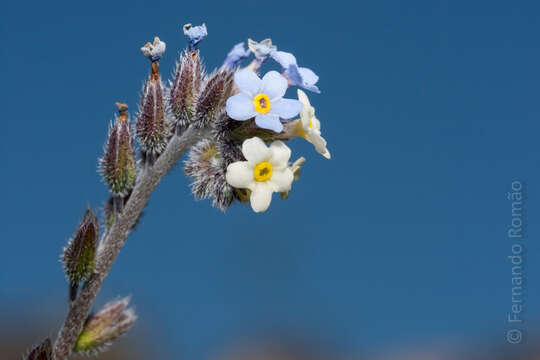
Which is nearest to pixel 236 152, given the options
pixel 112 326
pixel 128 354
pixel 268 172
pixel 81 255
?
pixel 268 172

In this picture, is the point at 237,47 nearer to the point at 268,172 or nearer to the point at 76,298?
the point at 268,172

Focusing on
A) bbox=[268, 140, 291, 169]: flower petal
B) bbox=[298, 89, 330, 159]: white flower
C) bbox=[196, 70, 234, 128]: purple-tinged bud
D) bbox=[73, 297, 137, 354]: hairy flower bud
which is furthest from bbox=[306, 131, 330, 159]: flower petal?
bbox=[73, 297, 137, 354]: hairy flower bud

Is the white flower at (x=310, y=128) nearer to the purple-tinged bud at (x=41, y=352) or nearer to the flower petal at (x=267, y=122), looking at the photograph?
the flower petal at (x=267, y=122)

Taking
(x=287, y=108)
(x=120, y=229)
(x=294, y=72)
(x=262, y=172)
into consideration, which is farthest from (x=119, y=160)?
(x=294, y=72)

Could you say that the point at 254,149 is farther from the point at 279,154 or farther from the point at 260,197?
the point at 260,197

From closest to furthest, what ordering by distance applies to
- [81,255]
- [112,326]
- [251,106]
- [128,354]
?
[251,106] < [81,255] < [112,326] < [128,354]

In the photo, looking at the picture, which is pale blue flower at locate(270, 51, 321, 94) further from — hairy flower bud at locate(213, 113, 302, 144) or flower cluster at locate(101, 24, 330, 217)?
hairy flower bud at locate(213, 113, 302, 144)
